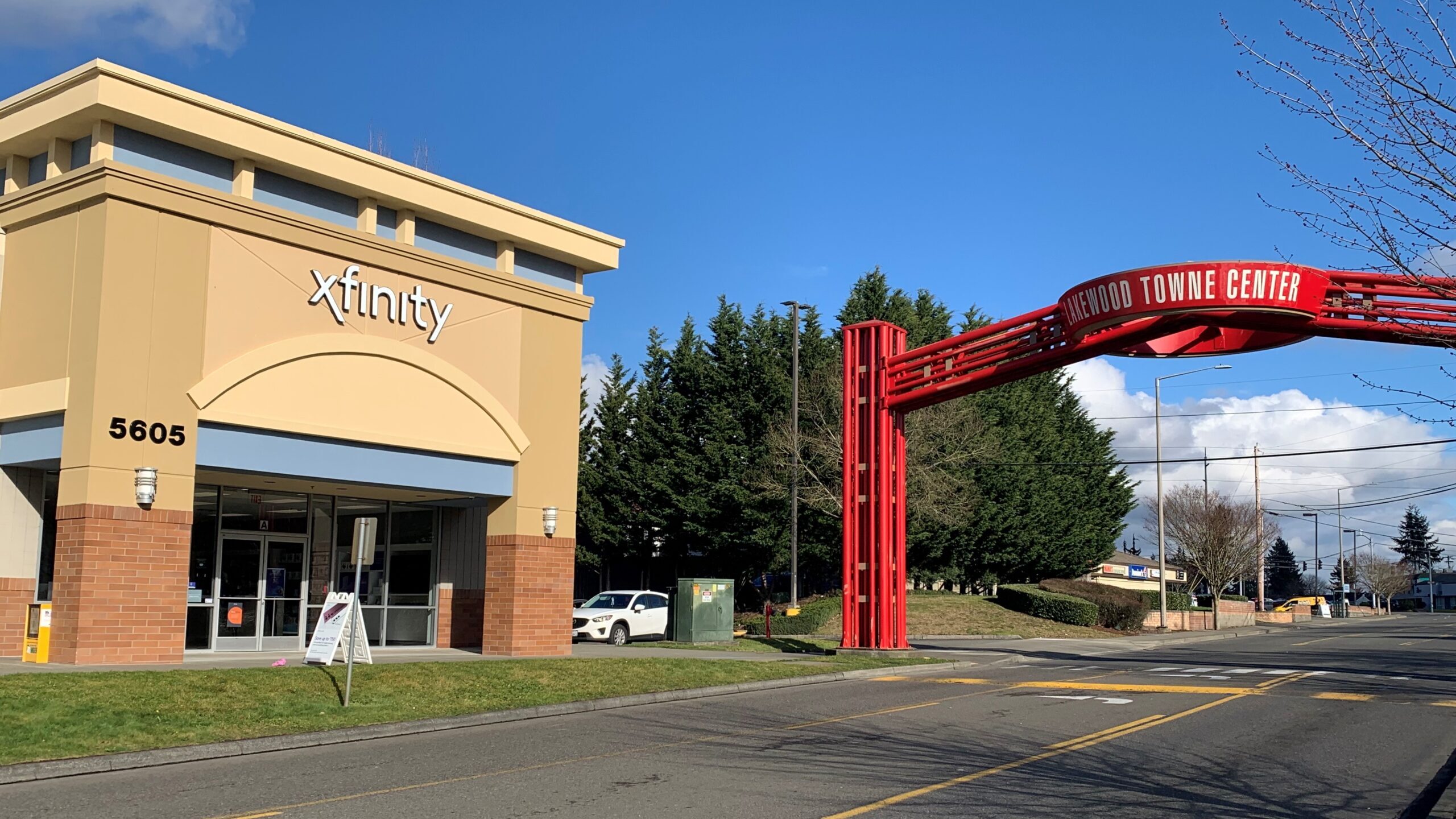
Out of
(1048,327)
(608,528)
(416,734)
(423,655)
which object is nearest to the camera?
(416,734)

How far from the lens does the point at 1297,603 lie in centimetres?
8575

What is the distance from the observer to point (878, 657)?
2642 centimetres

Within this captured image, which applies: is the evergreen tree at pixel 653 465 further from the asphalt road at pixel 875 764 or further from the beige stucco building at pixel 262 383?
the asphalt road at pixel 875 764

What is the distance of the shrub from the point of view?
1774 inches

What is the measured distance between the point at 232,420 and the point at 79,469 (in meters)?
2.41

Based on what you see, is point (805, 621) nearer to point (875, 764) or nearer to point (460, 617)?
point (460, 617)

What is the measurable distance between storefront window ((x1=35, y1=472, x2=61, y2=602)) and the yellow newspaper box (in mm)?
1055

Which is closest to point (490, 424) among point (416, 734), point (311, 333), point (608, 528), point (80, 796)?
point (311, 333)

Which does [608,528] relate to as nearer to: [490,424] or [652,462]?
[652,462]

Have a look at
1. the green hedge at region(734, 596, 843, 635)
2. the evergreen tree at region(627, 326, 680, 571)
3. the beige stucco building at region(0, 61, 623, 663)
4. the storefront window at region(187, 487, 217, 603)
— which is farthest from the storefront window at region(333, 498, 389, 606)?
the evergreen tree at region(627, 326, 680, 571)

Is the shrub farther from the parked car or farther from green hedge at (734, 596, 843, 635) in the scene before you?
the parked car

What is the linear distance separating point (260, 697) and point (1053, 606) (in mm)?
33929

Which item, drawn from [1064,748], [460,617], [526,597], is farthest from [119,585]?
[1064,748]

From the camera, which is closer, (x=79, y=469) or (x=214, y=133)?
(x=79, y=469)
